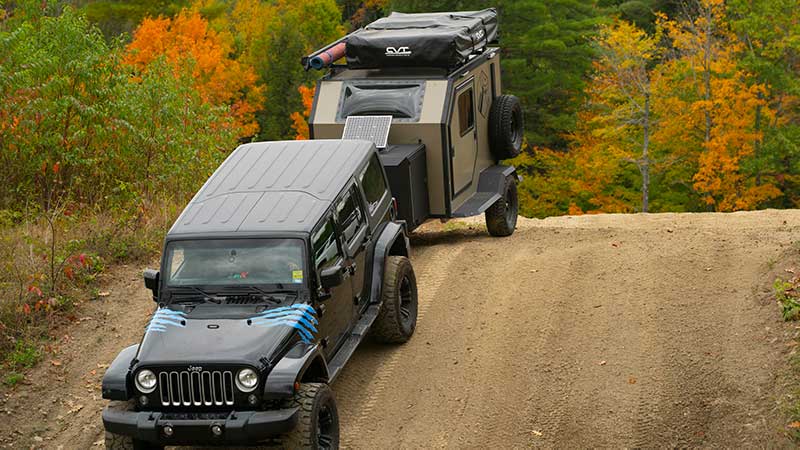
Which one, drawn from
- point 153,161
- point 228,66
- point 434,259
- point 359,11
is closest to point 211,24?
point 228,66

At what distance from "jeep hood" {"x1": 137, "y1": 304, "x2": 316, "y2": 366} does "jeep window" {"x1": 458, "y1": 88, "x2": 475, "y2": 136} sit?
20.3 feet

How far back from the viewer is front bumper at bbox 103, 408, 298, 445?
7590mm

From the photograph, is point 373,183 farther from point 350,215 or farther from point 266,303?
point 266,303

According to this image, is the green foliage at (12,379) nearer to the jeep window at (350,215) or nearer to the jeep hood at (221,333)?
the jeep hood at (221,333)

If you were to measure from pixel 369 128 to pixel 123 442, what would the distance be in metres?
6.45

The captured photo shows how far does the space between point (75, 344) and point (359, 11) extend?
5546 cm

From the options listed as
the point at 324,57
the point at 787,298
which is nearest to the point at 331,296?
the point at 787,298

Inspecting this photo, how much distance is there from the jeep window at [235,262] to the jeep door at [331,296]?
9.0 inches

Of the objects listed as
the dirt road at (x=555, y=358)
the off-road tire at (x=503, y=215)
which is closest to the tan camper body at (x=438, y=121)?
the off-road tire at (x=503, y=215)

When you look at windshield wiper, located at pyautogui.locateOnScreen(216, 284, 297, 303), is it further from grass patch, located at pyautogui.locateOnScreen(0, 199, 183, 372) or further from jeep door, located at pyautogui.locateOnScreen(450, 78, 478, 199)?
jeep door, located at pyautogui.locateOnScreen(450, 78, 478, 199)

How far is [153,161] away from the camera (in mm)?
15836

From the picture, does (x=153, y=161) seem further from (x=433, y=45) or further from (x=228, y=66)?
(x=228, y=66)

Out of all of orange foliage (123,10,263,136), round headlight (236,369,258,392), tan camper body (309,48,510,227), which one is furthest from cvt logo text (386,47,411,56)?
orange foliage (123,10,263,136)

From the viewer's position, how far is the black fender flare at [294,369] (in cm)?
770
